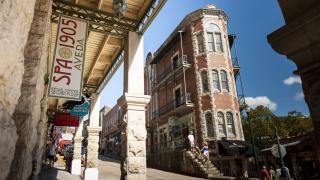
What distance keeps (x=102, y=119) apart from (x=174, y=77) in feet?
112

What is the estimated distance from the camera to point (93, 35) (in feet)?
30.2

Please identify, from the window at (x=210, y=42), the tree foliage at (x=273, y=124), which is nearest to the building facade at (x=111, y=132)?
the tree foliage at (x=273, y=124)

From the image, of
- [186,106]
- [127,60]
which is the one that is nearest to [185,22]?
[186,106]

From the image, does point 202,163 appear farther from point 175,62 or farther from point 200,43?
point 175,62

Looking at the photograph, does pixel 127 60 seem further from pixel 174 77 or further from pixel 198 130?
pixel 174 77

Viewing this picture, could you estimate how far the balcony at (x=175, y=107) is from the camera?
20866 mm

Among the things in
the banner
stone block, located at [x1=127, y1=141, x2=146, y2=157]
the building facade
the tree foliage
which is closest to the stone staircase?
the banner

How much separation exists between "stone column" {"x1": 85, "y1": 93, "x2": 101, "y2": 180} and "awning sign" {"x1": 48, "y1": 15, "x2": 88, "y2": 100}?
19.9 ft

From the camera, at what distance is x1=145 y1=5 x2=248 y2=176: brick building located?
18734 millimetres

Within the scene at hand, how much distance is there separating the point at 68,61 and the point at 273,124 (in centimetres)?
3199

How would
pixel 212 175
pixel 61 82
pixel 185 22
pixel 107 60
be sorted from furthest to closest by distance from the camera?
pixel 185 22
pixel 212 175
pixel 107 60
pixel 61 82

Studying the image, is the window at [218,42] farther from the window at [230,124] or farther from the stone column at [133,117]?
the stone column at [133,117]

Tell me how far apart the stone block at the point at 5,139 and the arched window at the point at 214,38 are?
2026 centimetres

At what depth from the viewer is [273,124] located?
3191 centimetres
